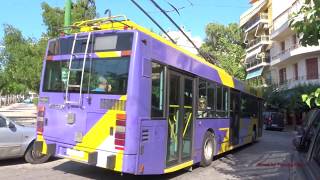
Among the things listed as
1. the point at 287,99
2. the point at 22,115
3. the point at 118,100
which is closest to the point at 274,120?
the point at 287,99

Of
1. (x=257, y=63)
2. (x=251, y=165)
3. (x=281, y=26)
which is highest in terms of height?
(x=281, y=26)

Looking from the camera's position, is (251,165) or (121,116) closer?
(121,116)

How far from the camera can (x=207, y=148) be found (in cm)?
1222

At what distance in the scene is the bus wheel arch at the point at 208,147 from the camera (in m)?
11.9

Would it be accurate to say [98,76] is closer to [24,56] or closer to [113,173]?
[113,173]

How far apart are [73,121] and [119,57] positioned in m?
1.67

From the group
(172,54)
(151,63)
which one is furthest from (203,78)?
(151,63)

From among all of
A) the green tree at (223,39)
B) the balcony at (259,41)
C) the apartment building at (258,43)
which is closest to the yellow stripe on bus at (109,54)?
the apartment building at (258,43)

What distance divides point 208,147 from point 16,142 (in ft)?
17.2

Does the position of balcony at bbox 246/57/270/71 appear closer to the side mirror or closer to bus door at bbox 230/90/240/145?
bus door at bbox 230/90/240/145

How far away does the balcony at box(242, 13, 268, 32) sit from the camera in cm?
6200

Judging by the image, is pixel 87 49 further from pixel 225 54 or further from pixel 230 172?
pixel 225 54

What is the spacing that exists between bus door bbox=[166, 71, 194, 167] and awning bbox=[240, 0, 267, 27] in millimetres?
55724

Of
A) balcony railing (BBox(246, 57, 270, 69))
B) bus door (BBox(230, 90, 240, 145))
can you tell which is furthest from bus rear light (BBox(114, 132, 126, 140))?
balcony railing (BBox(246, 57, 270, 69))
